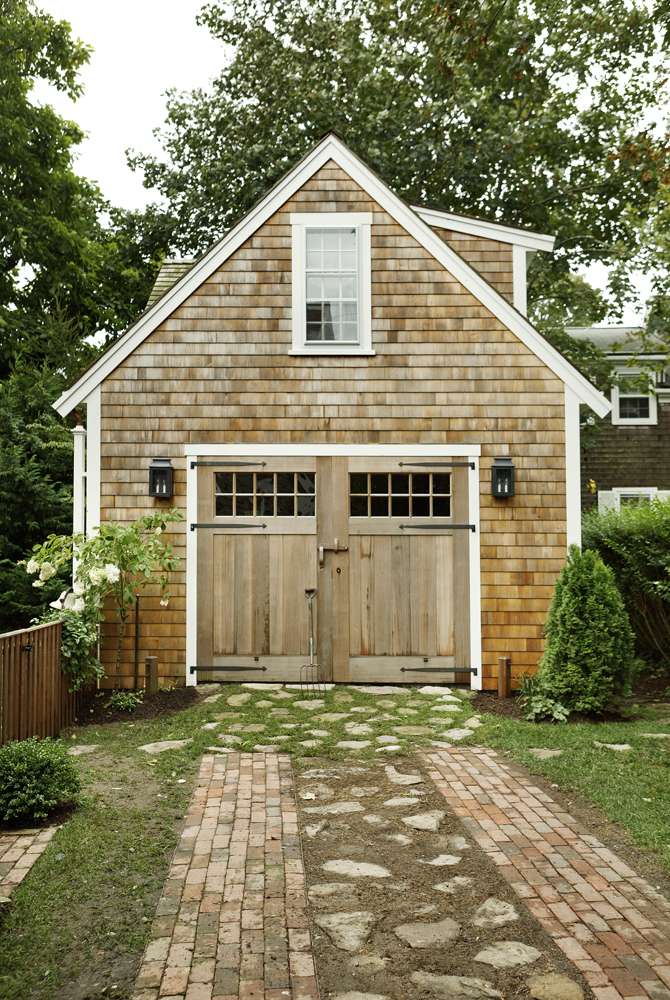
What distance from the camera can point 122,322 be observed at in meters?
20.6

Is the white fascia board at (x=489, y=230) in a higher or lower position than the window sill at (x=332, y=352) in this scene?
higher

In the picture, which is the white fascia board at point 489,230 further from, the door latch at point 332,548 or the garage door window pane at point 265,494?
Result: the door latch at point 332,548

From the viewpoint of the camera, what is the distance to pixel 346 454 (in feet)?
29.7

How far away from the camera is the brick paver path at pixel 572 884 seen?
3.17 metres

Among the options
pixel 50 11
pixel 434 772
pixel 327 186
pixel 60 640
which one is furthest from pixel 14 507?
pixel 50 11

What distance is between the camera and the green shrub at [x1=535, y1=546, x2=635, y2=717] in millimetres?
7605

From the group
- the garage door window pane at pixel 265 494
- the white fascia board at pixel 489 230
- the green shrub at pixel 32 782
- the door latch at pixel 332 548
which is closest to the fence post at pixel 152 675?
the garage door window pane at pixel 265 494

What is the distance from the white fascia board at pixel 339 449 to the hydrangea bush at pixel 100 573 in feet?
2.51

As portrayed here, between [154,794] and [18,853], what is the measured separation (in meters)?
1.10

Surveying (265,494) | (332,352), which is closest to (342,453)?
(265,494)

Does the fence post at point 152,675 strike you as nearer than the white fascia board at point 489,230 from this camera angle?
Yes

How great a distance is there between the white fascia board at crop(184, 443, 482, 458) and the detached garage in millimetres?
22

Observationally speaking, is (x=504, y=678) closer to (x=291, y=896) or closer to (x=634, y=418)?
(x=291, y=896)

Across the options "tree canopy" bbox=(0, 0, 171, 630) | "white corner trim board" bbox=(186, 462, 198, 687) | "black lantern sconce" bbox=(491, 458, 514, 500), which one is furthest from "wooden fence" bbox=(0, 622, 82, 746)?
"tree canopy" bbox=(0, 0, 171, 630)
